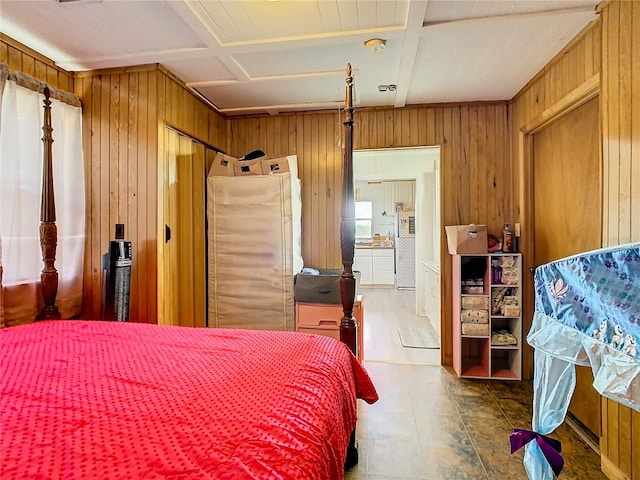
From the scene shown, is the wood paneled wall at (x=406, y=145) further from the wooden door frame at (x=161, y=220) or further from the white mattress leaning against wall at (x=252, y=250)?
the wooden door frame at (x=161, y=220)

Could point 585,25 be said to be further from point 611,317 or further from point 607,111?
point 611,317

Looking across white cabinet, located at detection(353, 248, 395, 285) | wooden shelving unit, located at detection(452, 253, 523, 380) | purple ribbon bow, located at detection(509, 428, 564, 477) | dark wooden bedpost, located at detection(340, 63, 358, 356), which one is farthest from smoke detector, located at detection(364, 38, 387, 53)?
white cabinet, located at detection(353, 248, 395, 285)

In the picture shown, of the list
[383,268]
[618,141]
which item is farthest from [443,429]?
[383,268]

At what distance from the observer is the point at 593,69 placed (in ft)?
6.29

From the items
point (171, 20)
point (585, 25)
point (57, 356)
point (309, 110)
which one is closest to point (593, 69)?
point (585, 25)

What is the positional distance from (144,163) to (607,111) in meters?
2.92

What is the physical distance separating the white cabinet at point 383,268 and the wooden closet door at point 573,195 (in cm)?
504

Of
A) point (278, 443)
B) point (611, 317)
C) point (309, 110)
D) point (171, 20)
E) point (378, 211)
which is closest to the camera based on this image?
point (278, 443)

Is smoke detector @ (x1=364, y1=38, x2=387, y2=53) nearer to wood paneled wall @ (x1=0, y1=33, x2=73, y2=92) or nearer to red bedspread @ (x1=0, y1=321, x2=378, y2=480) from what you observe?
red bedspread @ (x1=0, y1=321, x2=378, y2=480)

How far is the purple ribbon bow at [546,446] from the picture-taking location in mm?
1044

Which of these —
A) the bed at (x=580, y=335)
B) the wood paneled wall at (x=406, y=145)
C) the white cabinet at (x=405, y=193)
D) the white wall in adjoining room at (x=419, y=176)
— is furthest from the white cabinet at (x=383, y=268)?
the bed at (x=580, y=335)

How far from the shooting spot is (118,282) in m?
2.27

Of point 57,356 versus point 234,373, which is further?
point 57,356

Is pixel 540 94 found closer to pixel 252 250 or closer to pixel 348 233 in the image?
pixel 348 233
